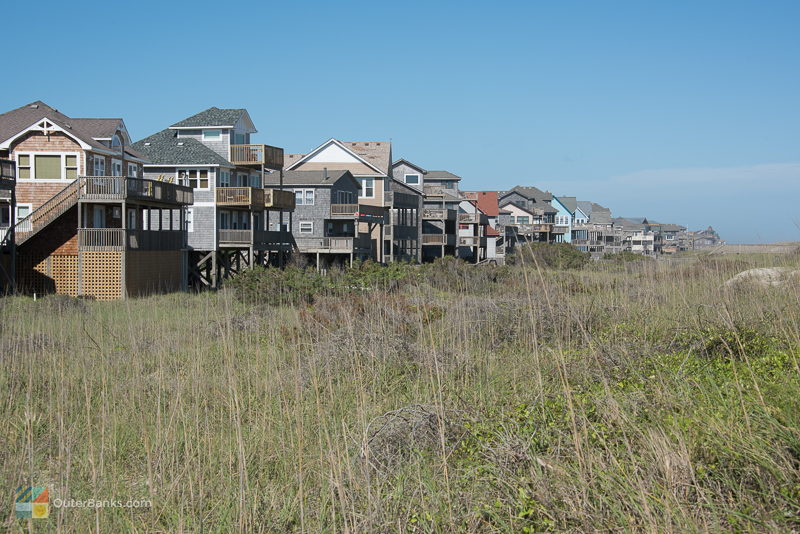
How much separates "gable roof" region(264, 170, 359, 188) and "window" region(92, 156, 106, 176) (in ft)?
62.0

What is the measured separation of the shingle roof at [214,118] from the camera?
42844mm

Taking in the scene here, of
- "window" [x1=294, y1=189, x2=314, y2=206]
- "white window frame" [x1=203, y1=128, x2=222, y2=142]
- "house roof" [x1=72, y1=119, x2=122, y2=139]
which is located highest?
"white window frame" [x1=203, y1=128, x2=222, y2=142]

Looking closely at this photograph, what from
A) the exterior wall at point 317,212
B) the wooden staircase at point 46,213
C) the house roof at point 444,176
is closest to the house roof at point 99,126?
the wooden staircase at point 46,213

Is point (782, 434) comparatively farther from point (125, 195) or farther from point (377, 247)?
point (377, 247)

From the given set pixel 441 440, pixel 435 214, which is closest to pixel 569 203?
pixel 435 214

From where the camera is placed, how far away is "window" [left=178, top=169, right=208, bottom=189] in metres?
41.2

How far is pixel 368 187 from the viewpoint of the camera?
197 ft

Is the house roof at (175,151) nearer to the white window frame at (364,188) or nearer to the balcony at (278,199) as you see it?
the balcony at (278,199)

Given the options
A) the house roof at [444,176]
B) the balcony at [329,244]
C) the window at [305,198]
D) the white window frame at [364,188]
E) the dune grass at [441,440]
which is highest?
the house roof at [444,176]

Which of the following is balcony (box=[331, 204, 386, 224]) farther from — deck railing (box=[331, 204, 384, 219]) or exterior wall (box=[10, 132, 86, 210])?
exterior wall (box=[10, 132, 86, 210])

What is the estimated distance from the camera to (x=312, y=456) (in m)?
6.45

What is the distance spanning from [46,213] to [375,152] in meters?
36.2

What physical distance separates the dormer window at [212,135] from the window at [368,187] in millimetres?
18255

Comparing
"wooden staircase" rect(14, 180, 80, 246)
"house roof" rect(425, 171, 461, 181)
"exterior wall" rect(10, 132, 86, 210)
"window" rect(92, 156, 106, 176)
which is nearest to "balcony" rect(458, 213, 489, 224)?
"house roof" rect(425, 171, 461, 181)
